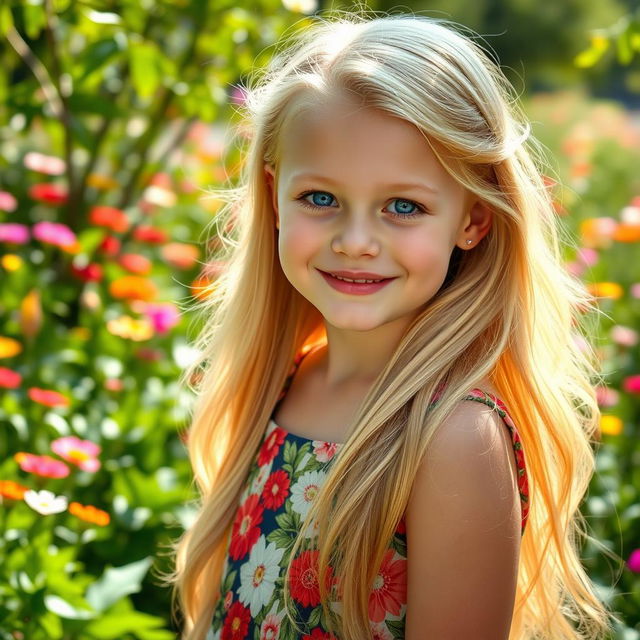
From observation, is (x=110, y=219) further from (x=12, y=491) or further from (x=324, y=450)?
(x=324, y=450)

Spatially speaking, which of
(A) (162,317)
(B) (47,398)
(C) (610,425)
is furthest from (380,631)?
(A) (162,317)

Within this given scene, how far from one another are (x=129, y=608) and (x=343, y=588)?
0.67 m

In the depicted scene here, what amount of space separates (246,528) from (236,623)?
0.14m

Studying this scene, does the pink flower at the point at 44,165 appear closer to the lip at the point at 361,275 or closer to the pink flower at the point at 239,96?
the pink flower at the point at 239,96

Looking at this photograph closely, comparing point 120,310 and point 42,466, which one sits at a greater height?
point 120,310

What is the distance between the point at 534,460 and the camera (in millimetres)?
1509

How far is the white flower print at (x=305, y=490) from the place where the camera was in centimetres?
149

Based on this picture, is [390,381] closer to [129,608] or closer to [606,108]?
[129,608]

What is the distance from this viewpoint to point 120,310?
10.3 ft

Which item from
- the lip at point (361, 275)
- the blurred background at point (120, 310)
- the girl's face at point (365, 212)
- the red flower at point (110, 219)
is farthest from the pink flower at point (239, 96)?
the red flower at point (110, 219)

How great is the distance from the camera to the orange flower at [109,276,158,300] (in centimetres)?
291

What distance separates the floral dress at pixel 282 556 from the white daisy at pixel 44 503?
345mm

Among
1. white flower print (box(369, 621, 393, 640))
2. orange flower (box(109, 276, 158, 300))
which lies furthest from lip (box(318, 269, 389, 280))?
orange flower (box(109, 276, 158, 300))

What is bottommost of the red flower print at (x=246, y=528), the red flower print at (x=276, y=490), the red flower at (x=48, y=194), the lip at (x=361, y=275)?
the red flower print at (x=246, y=528)
